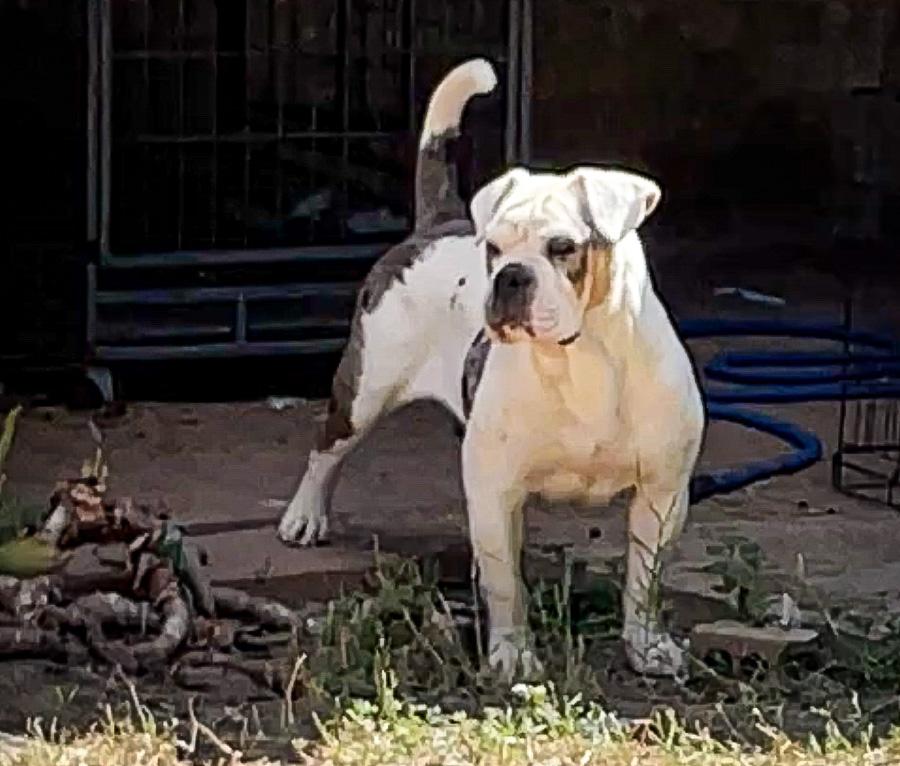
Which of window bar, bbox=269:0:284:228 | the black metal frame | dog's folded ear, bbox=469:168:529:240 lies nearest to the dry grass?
dog's folded ear, bbox=469:168:529:240

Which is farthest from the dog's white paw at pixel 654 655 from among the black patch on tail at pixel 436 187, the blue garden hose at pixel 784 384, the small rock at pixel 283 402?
the small rock at pixel 283 402

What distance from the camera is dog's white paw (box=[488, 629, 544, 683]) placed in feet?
17.9

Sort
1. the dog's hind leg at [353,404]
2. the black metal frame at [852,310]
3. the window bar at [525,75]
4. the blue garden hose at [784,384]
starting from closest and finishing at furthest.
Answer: the dog's hind leg at [353,404]
the blue garden hose at [784,384]
the black metal frame at [852,310]
the window bar at [525,75]

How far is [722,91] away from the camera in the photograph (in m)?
12.0

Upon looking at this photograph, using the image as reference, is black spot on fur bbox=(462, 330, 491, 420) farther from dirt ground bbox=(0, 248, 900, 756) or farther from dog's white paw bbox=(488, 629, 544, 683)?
dirt ground bbox=(0, 248, 900, 756)

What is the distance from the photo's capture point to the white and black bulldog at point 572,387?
5211 millimetres

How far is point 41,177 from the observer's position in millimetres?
9211

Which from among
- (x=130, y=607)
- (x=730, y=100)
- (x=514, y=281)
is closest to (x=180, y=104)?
(x=730, y=100)

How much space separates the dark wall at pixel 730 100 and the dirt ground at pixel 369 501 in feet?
8.70

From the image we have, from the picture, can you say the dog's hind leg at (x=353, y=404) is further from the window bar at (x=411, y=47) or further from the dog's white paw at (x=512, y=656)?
the window bar at (x=411, y=47)

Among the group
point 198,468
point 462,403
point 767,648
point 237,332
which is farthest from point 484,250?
point 237,332

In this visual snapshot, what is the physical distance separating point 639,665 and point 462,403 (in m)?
0.87

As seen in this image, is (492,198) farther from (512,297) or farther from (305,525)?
(305,525)

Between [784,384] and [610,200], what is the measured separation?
97.9 inches
